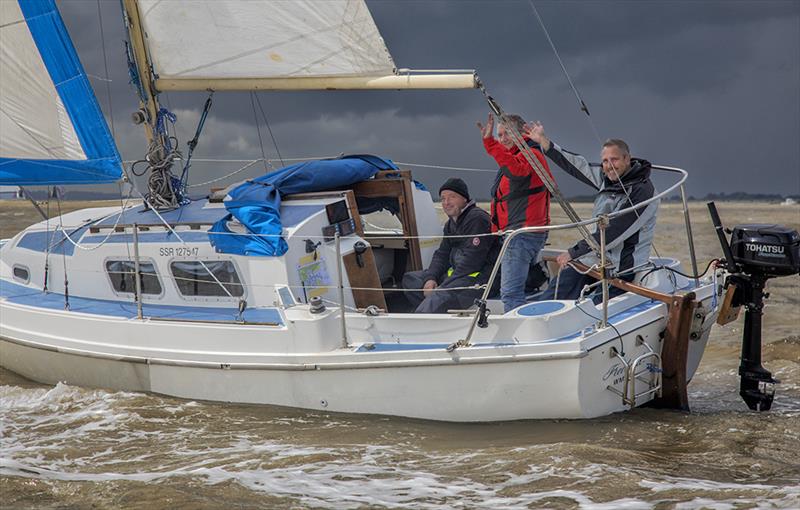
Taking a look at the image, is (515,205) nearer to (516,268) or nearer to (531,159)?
(516,268)

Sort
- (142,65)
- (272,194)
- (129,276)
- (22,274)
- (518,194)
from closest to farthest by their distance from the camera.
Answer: (518,194), (272,194), (129,276), (142,65), (22,274)

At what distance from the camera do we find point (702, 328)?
7.53m

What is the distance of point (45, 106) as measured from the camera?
9281mm

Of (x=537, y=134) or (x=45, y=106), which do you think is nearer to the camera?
(x=537, y=134)

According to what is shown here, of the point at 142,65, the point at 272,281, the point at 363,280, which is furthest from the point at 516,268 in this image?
the point at 142,65

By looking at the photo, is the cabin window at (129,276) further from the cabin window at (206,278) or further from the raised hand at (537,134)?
the raised hand at (537,134)

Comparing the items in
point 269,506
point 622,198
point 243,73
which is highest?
point 243,73

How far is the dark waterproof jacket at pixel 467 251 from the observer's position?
7.98m

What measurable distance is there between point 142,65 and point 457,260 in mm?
4208

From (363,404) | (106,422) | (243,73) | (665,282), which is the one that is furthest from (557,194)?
(106,422)

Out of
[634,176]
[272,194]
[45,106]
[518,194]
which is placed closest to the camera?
[634,176]

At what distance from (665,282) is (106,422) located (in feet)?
17.2

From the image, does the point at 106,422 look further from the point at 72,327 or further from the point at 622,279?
the point at 622,279

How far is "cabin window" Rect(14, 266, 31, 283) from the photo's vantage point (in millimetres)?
10023
